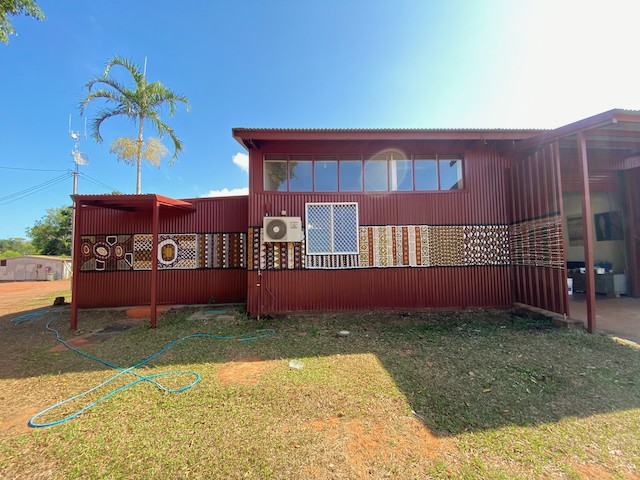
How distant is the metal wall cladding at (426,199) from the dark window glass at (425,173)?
184mm

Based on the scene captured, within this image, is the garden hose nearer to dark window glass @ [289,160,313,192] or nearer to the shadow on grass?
the shadow on grass

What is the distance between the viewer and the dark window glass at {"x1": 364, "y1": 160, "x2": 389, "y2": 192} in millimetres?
6086

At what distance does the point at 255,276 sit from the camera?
589 cm

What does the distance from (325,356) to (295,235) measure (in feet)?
8.95

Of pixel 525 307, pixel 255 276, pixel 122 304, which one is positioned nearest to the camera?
pixel 525 307

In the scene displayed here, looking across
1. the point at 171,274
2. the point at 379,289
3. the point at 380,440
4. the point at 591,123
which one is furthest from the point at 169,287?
the point at 591,123

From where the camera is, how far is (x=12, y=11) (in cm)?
553

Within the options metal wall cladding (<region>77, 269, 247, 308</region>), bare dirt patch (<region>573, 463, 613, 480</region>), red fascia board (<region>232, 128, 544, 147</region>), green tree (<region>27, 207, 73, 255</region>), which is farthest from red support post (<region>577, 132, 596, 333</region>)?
green tree (<region>27, 207, 73, 255</region>)

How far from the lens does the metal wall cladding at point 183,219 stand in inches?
281

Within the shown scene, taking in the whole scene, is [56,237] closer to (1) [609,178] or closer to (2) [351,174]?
(2) [351,174]

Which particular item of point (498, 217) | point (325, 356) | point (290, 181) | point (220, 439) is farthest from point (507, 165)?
point (220, 439)

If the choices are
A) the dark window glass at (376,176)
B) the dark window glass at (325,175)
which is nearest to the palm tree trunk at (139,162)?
the dark window glass at (325,175)

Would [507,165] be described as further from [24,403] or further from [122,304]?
[122,304]

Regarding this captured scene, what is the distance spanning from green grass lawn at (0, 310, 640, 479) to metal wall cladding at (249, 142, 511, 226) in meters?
2.75
